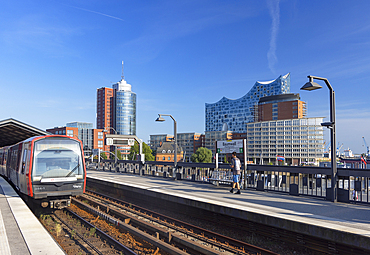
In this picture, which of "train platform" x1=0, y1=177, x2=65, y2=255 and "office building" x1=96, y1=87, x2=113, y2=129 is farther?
"office building" x1=96, y1=87, x2=113, y2=129

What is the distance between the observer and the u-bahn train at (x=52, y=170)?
38.2 ft

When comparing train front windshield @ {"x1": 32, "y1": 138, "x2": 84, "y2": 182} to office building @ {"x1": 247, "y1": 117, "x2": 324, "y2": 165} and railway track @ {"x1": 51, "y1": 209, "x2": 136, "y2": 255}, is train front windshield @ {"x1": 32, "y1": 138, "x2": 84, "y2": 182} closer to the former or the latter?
railway track @ {"x1": 51, "y1": 209, "x2": 136, "y2": 255}

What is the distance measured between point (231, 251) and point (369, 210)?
190 inches

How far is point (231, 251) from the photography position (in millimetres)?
8281

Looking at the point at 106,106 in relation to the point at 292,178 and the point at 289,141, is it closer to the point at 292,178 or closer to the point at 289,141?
the point at 289,141

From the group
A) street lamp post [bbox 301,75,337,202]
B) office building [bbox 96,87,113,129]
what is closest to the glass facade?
office building [bbox 96,87,113,129]

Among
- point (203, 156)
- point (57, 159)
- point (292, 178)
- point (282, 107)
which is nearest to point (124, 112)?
point (203, 156)

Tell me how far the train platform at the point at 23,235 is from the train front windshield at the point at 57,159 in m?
1.95

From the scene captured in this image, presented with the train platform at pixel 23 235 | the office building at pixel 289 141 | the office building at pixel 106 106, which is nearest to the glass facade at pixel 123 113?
the office building at pixel 106 106

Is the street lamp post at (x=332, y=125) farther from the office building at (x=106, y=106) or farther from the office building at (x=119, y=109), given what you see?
A: the office building at (x=106, y=106)

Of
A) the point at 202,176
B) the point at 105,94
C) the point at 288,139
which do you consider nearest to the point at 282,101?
the point at 288,139

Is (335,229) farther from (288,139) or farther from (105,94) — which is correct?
(105,94)

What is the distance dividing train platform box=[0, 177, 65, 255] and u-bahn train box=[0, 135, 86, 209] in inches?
61.5

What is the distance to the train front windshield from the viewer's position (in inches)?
464
